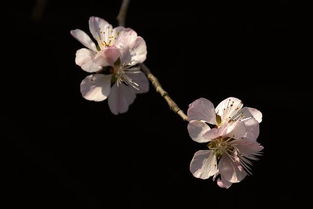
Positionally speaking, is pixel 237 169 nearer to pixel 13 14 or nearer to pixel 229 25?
pixel 229 25

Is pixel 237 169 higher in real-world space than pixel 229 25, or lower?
lower

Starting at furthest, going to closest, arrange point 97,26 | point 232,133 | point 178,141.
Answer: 1. point 178,141
2. point 97,26
3. point 232,133

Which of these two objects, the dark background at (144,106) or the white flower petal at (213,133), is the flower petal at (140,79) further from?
the dark background at (144,106)

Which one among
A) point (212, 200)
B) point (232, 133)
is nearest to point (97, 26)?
point (232, 133)

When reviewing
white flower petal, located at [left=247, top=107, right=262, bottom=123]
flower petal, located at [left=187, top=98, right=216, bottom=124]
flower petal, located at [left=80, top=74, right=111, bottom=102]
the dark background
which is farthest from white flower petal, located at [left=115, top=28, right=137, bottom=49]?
the dark background

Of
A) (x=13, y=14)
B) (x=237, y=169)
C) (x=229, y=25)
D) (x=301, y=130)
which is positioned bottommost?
(x=301, y=130)

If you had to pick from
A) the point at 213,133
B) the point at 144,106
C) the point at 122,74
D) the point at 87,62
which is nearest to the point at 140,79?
the point at 122,74
